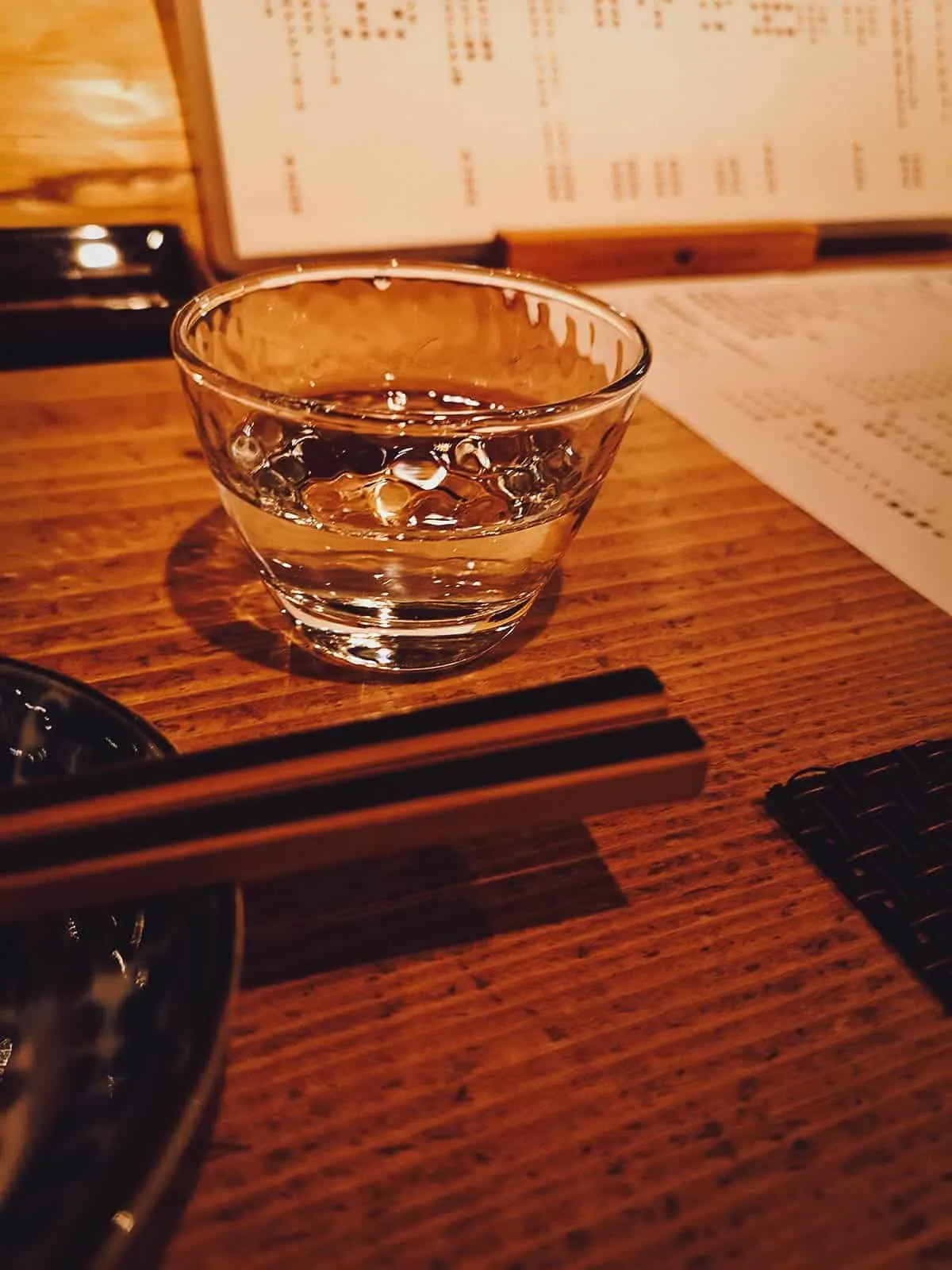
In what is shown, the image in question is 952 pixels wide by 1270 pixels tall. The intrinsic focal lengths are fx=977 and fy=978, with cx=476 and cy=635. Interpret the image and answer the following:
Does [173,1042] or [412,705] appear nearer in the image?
[173,1042]

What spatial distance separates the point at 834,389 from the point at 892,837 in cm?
49

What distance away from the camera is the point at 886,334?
0.86 metres

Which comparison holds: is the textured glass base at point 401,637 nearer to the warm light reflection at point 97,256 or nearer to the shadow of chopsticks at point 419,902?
the shadow of chopsticks at point 419,902

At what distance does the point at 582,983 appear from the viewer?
324 millimetres

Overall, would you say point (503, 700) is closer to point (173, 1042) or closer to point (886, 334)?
point (173, 1042)

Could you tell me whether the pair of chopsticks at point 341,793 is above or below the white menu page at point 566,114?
A: below

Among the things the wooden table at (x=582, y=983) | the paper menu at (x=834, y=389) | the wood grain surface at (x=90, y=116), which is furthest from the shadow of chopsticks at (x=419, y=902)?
the wood grain surface at (x=90, y=116)

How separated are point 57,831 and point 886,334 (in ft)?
2.72

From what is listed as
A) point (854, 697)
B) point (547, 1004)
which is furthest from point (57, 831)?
point (854, 697)

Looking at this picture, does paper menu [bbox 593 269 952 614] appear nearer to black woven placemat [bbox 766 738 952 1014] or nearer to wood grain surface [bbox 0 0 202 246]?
black woven placemat [bbox 766 738 952 1014]

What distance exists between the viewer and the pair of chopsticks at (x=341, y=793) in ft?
0.83

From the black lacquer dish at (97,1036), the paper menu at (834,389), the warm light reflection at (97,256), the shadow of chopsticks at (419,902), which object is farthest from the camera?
the warm light reflection at (97,256)

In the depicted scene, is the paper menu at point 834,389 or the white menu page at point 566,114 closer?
the paper menu at point 834,389

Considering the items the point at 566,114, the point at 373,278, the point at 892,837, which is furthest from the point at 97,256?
the point at 892,837
